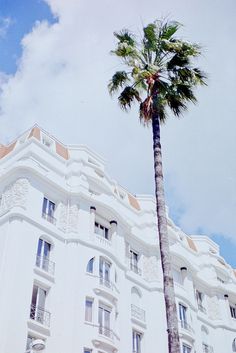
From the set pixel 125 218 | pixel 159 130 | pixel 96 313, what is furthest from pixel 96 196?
pixel 159 130

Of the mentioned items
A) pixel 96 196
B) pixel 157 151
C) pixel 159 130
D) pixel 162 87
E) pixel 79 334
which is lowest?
pixel 79 334

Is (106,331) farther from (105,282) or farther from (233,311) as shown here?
(233,311)

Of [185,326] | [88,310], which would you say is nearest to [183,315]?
[185,326]

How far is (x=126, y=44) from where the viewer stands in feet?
72.1

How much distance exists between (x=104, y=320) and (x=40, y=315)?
15.6 ft

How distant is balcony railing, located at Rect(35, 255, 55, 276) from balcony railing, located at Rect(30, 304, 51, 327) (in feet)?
8.27

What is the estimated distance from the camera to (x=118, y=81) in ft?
74.1

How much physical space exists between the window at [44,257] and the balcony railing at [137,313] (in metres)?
7.80

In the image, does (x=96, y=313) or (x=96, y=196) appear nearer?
(x=96, y=313)

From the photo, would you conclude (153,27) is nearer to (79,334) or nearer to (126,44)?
(126,44)

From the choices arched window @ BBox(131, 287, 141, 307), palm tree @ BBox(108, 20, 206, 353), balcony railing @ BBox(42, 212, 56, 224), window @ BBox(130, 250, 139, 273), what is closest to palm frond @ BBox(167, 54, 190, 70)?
palm tree @ BBox(108, 20, 206, 353)

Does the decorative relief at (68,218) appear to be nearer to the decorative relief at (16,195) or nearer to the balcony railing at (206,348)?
the decorative relief at (16,195)

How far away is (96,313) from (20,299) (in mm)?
5395

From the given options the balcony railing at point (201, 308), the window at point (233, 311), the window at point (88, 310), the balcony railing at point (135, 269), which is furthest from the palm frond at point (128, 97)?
the window at point (233, 311)
